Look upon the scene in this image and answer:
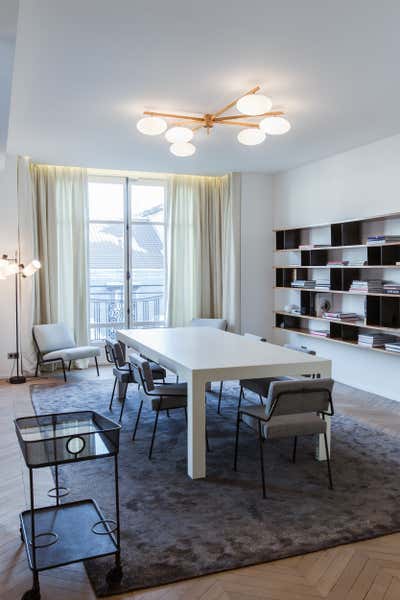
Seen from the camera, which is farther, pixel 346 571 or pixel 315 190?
pixel 315 190

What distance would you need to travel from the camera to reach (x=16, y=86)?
13.5ft

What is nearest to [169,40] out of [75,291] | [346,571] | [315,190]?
[346,571]

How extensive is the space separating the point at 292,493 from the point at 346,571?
842 mm

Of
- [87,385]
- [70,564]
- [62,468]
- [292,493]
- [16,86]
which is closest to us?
[70,564]

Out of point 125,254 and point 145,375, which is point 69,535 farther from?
point 125,254

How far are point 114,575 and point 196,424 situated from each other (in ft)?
4.03

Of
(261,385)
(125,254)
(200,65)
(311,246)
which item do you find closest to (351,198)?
(311,246)

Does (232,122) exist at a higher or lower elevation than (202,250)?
higher

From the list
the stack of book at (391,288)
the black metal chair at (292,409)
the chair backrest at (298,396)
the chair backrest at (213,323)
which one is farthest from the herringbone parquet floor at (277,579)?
the chair backrest at (213,323)

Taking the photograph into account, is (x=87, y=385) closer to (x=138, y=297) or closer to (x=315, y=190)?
(x=138, y=297)

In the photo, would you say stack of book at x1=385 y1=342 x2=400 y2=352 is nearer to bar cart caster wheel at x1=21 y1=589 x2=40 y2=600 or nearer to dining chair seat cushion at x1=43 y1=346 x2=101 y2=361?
dining chair seat cushion at x1=43 y1=346 x2=101 y2=361

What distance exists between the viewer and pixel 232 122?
15.8 ft

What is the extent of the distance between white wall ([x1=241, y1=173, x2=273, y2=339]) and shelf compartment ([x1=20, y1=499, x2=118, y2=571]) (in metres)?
5.26

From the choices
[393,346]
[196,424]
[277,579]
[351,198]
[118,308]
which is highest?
[351,198]
